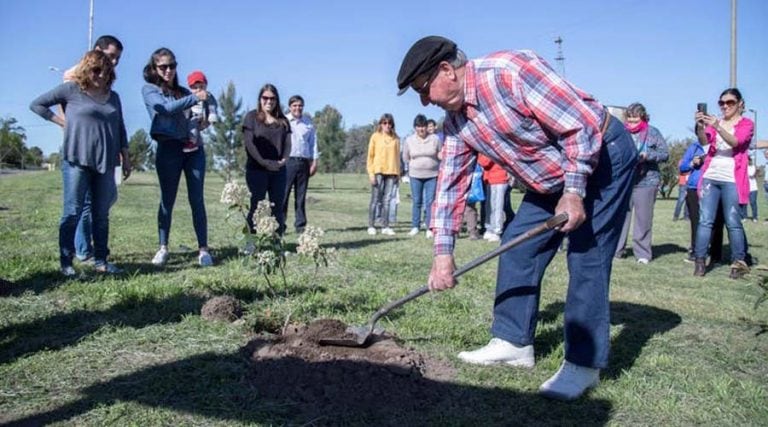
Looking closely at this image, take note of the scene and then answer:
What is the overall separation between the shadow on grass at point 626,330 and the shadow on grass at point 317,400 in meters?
0.70

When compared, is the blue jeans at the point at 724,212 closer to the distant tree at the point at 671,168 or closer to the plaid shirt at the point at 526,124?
the plaid shirt at the point at 526,124

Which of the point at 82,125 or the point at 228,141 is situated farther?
the point at 228,141

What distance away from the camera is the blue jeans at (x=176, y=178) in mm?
5949

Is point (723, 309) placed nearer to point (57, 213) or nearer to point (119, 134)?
point (119, 134)

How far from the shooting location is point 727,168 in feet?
21.7

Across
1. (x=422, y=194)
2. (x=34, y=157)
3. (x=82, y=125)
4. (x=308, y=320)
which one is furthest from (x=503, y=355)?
(x=34, y=157)

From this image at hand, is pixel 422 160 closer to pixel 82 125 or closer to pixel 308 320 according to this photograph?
pixel 82 125

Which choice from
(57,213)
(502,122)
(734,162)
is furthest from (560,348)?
(57,213)

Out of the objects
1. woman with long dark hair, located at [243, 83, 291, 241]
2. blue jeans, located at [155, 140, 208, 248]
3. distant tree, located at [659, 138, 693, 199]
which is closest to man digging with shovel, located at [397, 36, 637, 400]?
blue jeans, located at [155, 140, 208, 248]

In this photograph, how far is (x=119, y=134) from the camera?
576 centimetres

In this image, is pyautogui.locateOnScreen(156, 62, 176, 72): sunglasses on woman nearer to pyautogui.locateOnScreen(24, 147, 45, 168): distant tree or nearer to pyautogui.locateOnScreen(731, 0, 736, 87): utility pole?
pyautogui.locateOnScreen(731, 0, 736, 87): utility pole

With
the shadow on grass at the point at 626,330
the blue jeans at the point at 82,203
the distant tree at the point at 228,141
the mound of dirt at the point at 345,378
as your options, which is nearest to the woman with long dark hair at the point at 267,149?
the blue jeans at the point at 82,203

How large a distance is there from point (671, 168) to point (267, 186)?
2792cm

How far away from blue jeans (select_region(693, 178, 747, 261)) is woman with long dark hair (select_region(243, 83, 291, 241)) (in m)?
4.64
